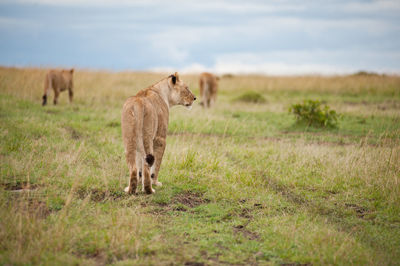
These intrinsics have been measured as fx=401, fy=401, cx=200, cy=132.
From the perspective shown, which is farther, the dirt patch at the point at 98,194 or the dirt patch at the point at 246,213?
the dirt patch at the point at 98,194

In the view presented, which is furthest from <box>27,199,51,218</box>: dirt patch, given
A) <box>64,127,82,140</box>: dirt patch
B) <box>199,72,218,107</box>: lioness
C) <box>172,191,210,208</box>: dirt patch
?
<box>199,72,218,107</box>: lioness

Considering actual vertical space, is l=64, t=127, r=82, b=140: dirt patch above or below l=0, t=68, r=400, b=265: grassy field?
above

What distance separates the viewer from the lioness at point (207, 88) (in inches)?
609

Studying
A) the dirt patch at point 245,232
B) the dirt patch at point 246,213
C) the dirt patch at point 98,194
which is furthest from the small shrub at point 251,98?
the dirt patch at point 245,232

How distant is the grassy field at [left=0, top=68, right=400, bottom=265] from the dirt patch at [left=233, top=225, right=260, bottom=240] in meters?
0.01

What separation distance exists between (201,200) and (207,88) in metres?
10.2

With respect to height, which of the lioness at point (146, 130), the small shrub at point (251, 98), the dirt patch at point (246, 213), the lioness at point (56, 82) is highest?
the lioness at point (56, 82)

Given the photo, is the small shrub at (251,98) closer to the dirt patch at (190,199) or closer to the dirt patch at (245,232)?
the dirt patch at (190,199)

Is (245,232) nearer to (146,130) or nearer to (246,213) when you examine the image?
(246,213)

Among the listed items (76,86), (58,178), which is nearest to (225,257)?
(58,178)

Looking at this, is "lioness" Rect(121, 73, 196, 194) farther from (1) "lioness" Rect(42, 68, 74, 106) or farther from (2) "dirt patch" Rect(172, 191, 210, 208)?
(1) "lioness" Rect(42, 68, 74, 106)

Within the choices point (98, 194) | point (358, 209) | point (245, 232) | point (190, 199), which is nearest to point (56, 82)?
point (98, 194)

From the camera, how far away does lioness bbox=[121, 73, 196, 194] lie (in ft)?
16.8

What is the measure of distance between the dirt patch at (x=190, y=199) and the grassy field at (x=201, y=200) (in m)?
0.02
